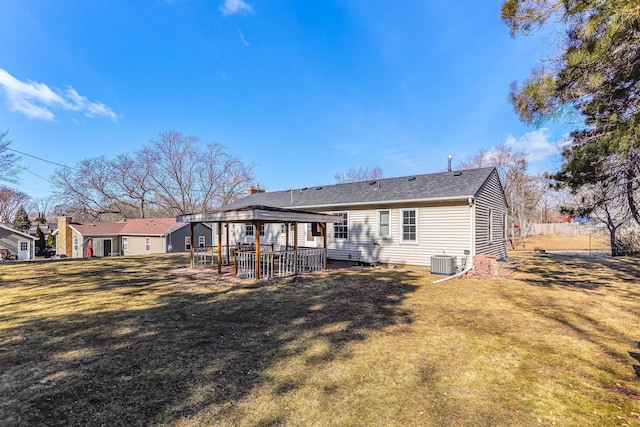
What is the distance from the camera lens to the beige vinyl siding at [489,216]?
1172 cm

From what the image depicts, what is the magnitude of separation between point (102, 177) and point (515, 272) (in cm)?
4203

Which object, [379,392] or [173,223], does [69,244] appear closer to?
[173,223]

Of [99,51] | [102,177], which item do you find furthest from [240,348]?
[102,177]

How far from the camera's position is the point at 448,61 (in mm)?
15797

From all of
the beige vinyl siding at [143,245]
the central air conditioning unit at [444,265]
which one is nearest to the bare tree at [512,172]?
the central air conditioning unit at [444,265]

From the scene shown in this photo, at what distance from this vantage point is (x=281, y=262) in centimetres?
1092

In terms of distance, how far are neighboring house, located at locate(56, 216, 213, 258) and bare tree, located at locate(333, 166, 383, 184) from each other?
24404 millimetres

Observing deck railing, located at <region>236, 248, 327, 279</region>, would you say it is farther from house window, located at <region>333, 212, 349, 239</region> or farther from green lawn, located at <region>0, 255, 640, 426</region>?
house window, located at <region>333, 212, 349, 239</region>

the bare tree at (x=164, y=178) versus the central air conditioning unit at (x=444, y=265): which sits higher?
the bare tree at (x=164, y=178)

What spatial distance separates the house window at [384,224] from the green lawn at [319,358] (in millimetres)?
5581

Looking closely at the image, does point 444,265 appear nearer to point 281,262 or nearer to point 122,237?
point 281,262

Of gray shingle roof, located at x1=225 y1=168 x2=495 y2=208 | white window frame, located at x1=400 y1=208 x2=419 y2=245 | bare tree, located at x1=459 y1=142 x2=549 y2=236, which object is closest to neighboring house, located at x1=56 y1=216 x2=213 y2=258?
gray shingle roof, located at x1=225 y1=168 x2=495 y2=208

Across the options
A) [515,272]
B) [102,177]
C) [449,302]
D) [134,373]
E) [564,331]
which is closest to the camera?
[134,373]

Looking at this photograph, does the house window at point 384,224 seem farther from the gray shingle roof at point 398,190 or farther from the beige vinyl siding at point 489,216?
the beige vinyl siding at point 489,216
